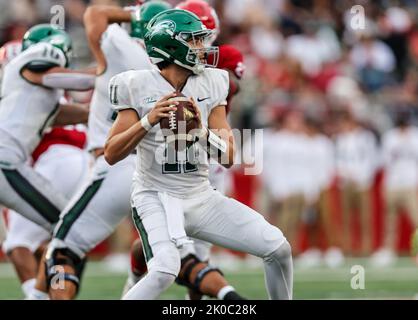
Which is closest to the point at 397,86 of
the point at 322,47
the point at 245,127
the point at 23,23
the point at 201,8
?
the point at 322,47

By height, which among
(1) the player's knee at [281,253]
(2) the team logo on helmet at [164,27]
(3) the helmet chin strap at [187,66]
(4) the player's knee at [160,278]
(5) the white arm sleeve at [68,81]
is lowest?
(4) the player's knee at [160,278]

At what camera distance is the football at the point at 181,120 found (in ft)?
17.0

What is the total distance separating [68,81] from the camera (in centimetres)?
670

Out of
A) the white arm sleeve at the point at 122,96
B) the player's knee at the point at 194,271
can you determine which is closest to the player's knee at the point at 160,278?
the white arm sleeve at the point at 122,96

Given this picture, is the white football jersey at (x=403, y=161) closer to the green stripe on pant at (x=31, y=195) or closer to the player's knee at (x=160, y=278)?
the green stripe on pant at (x=31, y=195)

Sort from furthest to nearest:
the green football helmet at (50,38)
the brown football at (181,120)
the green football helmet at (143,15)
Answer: the green football helmet at (50,38)
the green football helmet at (143,15)
the brown football at (181,120)

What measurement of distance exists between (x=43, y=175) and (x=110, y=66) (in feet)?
3.84

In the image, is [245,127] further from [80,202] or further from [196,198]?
[196,198]

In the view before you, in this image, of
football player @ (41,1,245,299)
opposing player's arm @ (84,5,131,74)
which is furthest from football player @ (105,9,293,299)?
opposing player's arm @ (84,5,131,74)

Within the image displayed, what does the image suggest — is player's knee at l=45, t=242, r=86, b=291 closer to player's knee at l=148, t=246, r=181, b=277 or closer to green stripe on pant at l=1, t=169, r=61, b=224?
green stripe on pant at l=1, t=169, r=61, b=224

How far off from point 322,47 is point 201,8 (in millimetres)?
Answer: 7992

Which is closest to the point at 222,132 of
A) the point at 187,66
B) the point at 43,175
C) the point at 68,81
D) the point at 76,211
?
the point at 187,66

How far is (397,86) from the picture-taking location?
14.3 metres

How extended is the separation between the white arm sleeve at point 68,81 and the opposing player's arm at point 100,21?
0.31 feet
